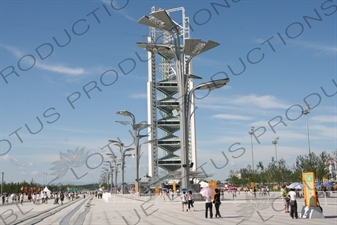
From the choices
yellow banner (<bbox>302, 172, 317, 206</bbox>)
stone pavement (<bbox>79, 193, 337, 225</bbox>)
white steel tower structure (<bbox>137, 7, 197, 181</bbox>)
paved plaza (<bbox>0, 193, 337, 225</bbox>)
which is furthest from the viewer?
white steel tower structure (<bbox>137, 7, 197, 181</bbox>)

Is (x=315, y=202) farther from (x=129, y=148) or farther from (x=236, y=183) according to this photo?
(x=236, y=183)

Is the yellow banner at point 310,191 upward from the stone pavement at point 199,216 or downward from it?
upward

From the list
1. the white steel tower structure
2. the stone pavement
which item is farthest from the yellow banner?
the white steel tower structure

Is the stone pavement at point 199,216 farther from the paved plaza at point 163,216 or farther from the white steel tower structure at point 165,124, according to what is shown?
the white steel tower structure at point 165,124

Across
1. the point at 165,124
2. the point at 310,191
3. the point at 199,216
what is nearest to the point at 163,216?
the point at 199,216

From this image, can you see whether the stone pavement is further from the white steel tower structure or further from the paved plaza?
the white steel tower structure

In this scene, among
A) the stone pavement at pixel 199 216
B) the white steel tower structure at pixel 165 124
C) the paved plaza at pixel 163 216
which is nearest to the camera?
the stone pavement at pixel 199 216

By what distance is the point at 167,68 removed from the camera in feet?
420

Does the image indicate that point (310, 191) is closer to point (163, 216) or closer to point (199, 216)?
point (199, 216)

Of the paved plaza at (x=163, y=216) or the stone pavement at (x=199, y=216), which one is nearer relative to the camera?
the stone pavement at (x=199, y=216)

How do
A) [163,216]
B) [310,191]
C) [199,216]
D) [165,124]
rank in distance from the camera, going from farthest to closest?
[165,124], [163,216], [199,216], [310,191]

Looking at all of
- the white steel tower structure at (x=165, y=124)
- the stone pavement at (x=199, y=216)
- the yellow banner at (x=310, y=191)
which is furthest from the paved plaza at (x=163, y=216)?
the white steel tower structure at (x=165, y=124)

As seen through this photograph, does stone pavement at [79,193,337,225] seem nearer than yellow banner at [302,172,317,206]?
Yes

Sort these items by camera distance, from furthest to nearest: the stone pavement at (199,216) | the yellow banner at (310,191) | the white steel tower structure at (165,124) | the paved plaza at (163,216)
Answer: the white steel tower structure at (165,124)
the yellow banner at (310,191)
the paved plaza at (163,216)
the stone pavement at (199,216)
